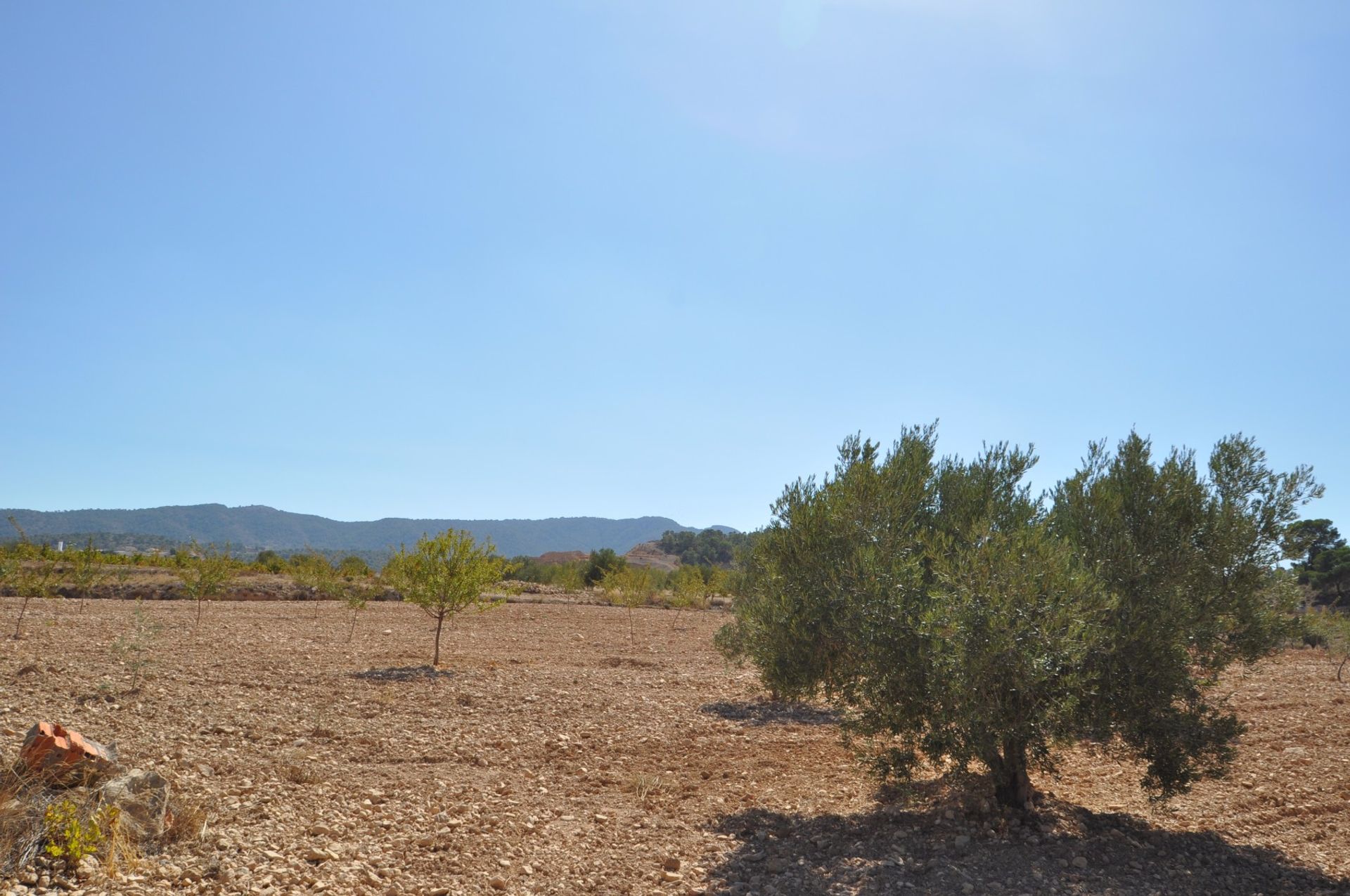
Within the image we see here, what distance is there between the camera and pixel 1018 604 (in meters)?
8.23

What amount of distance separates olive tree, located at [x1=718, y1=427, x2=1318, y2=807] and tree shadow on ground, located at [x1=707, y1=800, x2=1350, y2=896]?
0.70 meters

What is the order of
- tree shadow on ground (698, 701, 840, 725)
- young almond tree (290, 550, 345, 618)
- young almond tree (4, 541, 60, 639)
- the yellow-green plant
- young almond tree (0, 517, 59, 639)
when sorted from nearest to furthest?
the yellow-green plant
tree shadow on ground (698, 701, 840, 725)
young almond tree (0, 517, 59, 639)
young almond tree (4, 541, 60, 639)
young almond tree (290, 550, 345, 618)

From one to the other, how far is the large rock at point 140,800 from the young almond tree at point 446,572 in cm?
1356

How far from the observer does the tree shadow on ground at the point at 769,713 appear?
16859mm

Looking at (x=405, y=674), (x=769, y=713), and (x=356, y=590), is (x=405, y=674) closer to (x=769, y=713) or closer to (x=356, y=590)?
(x=769, y=713)

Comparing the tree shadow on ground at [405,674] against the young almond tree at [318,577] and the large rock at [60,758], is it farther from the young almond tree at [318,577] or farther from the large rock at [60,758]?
the young almond tree at [318,577]

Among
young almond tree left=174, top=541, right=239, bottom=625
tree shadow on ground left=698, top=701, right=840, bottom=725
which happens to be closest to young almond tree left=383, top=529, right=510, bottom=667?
tree shadow on ground left=698, top=701, right=840, bottom=725

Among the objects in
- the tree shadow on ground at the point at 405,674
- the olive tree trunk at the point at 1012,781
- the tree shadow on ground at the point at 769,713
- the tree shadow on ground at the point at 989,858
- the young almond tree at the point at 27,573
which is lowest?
the tree shadow on ground at the point at 769,713

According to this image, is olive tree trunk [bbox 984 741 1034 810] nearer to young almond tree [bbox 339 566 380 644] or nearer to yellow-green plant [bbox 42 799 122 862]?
yellow-green plant [bbox 42 799 122 862]

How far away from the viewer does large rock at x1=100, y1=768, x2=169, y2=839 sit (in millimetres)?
7441

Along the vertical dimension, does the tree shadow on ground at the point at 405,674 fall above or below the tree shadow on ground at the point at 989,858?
below

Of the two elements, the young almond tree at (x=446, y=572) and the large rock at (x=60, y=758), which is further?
the young almond tree at (x=446, y=572)

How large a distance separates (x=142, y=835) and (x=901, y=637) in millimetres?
7815

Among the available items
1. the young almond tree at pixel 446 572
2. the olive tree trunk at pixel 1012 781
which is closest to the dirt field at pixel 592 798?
the olive tree trunk at pixel 1012 781
